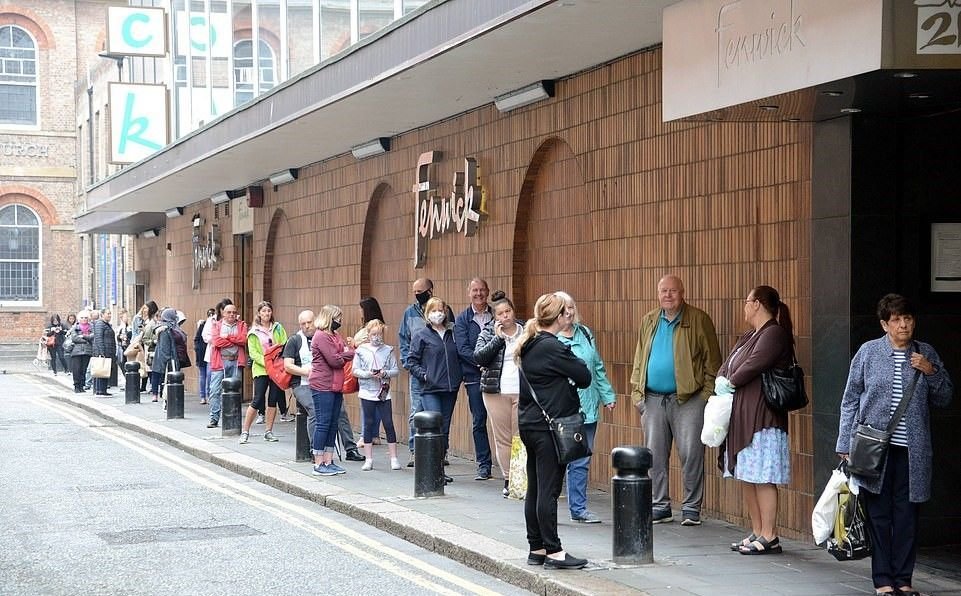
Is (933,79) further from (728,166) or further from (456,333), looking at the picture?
(456,333)

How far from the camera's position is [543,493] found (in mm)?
8734

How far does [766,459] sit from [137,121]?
2369cm

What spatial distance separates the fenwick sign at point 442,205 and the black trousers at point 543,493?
696 cm

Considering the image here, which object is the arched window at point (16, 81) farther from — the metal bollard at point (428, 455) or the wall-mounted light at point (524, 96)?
the metal bollard at point (428, 455)

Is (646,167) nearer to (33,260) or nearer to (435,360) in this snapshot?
(435,360)

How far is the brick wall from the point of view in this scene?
10.2 m

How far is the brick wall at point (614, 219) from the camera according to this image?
33.4ft

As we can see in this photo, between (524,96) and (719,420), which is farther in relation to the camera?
(524,96)

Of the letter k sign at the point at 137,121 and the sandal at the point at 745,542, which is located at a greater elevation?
the letter k sign at the point at 137,121

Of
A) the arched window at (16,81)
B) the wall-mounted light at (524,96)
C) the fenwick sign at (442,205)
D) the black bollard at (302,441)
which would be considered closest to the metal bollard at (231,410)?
the fenwick sign at (442,205)

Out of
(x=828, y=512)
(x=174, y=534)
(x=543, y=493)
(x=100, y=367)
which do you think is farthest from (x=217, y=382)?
(x=828, y=512)

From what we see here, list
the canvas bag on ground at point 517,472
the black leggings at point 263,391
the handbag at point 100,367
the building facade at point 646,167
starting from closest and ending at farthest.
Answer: the building facade at point 646,167 < the canvas bag on ground at point 517,472 < the black leggings at point 263,391 < the handbag at point 100,367

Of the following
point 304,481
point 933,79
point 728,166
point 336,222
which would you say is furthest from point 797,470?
point 336,222

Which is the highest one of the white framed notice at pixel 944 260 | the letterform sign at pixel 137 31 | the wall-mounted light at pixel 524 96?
the letterform sign at pixel 137 31
